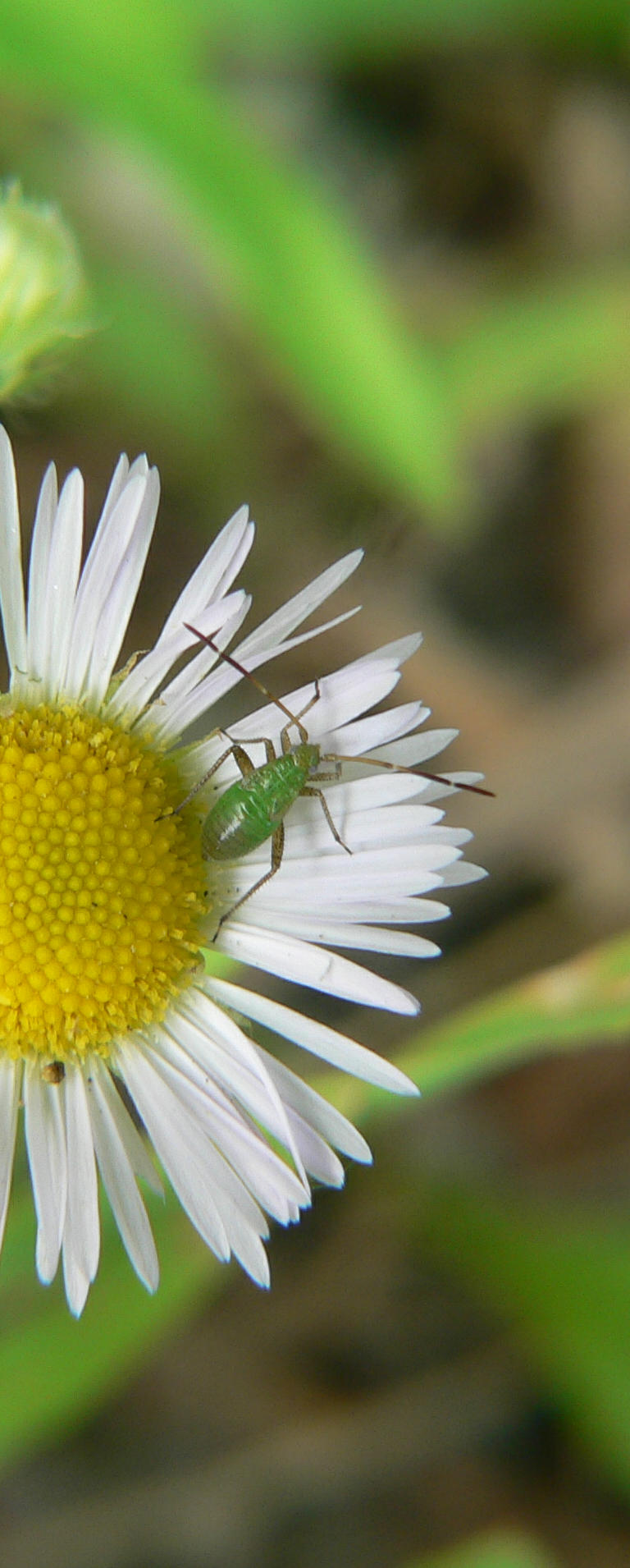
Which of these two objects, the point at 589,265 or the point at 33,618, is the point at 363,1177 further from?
the point at 589,265

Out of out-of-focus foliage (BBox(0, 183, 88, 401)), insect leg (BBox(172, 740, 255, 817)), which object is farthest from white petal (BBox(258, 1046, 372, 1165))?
out-of-focus foliage (BBox(0, 183, 88, 401))

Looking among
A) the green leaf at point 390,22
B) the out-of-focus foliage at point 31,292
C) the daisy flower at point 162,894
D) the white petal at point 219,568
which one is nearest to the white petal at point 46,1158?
the daisy flower at point 162,894

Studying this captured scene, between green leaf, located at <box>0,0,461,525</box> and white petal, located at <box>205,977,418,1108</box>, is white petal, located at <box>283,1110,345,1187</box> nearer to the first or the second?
white petal, located at <box>205,977,418,1108</box>

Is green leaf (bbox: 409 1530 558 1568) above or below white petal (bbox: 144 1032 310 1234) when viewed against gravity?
below

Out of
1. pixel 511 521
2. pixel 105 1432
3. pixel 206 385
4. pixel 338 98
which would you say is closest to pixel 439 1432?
pixel 105 1432

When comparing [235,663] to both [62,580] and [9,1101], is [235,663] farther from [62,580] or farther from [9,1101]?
[9,1101]

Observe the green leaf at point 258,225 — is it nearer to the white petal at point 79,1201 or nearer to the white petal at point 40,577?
the white petal at point 40,577

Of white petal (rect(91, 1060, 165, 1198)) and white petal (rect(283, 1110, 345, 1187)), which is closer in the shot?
white petal (rect(283, 1110, 345, 1187))
